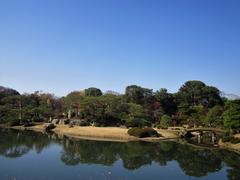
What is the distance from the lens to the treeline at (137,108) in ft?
219

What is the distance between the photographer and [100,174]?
91.2 feet

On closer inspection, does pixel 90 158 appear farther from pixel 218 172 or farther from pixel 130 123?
pixel 130 123

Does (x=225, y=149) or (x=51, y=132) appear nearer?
(x=225, y=149)

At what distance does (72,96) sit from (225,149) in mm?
50568

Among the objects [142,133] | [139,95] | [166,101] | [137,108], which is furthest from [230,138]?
[139,95]

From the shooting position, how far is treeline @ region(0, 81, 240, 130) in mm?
66812

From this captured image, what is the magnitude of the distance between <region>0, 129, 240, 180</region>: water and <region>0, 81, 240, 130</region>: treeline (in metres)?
14.9

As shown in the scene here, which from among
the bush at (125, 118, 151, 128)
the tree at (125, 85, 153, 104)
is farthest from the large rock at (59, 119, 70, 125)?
the tree at (125, 85, 153, 104)

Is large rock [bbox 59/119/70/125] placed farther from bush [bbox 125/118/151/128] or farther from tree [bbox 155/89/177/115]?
tree [bbox 155/89/177/115]

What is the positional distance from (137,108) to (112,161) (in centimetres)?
3414

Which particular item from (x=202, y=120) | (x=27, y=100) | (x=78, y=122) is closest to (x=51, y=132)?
(x=78, y=122)

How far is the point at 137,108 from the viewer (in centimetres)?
6919

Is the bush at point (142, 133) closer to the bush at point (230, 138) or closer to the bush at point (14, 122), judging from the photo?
the bush at point (230, 138)

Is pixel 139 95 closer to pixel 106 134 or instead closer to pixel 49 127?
pixel 49 127
